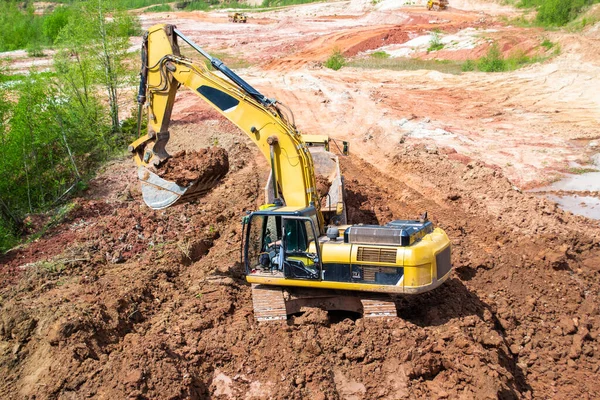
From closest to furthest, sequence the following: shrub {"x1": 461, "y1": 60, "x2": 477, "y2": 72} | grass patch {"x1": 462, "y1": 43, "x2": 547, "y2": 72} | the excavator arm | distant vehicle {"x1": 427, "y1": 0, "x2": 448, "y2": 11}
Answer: the excavator arm < grass patch {"x1": 462, "y1": 43, "x2": 547, "y2": 72} < shrub {"x1": 461, "y1": 60, "x2": 477, "y2": 72} < distant vehicle {"x1": 427, "y1": 0, "x2": 448, "y2": 11}

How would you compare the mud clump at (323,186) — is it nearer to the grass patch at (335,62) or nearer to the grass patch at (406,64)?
the grass patch at (406,64)

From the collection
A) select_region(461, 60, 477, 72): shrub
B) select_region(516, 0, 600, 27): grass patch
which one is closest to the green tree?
select_region(461, 60, 477, 72): shrub

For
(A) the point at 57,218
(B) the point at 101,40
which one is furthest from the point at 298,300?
(B) the point at 101,40

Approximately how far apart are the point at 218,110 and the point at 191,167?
3.79 feet

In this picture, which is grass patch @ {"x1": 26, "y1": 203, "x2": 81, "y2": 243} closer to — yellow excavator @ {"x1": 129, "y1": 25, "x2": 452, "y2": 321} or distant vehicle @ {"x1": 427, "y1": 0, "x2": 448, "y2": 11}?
yellow excavator @ {"x1": 129, "y1": 25, "x2": 452, "y2": 321}

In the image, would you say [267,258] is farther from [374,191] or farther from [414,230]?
[374,191]

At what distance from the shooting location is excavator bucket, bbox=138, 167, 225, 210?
9.41 m

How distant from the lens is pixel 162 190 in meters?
9.49

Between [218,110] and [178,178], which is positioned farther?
[178,178]

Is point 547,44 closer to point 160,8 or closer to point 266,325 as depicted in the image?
point 266,325

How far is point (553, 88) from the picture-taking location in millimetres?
23938

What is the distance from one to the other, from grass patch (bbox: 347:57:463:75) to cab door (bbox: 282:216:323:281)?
943 inches

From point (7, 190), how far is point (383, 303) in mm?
10783

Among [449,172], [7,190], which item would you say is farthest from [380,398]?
[7,190]
